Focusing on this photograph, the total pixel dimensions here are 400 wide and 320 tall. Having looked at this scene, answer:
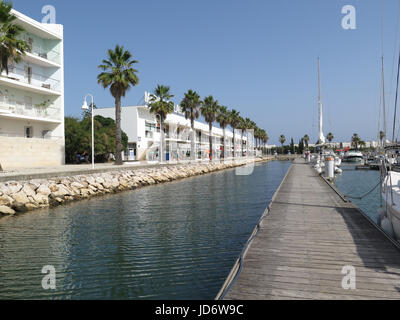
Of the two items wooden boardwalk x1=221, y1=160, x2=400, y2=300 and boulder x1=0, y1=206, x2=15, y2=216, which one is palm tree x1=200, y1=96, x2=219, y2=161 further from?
wooden boardwalk x1=221, y1=160, x2=400, y2=300

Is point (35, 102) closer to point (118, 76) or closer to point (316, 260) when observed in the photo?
point (118, 76)

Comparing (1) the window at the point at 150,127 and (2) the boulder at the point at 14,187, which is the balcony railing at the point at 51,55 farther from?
(1) the window at the point at 150,127

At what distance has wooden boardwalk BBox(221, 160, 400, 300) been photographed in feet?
15.3

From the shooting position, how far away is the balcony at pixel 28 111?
90.0 feet

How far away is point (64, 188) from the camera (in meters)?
17.8

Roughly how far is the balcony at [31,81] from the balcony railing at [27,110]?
1564mm

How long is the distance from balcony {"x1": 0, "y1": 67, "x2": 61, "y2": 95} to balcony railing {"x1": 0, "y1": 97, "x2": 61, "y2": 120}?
1564 millimetres

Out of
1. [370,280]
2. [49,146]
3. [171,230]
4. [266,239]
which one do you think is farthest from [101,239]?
[49,146]

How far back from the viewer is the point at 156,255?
27.0 ft

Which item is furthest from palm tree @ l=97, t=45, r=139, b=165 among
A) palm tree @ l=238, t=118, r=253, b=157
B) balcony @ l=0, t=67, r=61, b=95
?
palm tree @ l=238, t=118, r=253, b=157

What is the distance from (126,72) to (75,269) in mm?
27953

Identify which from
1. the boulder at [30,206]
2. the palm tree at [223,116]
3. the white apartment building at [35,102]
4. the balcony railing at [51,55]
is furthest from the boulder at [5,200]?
the palm tree at [223,116]

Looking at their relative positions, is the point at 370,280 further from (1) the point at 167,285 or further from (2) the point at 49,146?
(2) the point at 49,146

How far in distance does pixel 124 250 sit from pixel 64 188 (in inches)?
422
